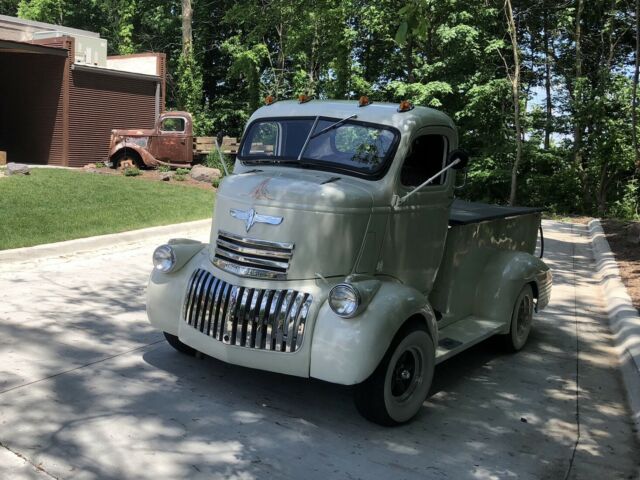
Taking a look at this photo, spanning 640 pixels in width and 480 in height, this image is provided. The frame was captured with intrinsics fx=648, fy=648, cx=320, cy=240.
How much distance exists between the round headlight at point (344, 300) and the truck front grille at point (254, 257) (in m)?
0.43

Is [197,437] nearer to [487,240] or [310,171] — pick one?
[310,171]

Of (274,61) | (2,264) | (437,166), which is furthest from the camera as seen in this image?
(274,61)

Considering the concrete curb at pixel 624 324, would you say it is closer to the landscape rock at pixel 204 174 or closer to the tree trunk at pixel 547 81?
the landscape rock at pixel 204 174

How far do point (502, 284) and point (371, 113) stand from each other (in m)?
1.95

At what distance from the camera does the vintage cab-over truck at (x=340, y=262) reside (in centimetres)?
410

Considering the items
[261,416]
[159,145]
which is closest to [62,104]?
[159,145]

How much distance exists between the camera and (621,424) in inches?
181

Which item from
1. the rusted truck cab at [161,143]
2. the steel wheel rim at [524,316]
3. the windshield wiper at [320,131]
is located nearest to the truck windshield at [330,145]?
the windshield wiper at [320,131]

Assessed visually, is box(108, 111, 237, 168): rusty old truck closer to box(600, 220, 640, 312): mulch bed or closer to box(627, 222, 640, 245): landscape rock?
box(600, 220, 640, 312): mulch bed

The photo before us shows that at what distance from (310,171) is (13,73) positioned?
65.9ft

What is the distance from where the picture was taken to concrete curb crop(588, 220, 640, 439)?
516 cm

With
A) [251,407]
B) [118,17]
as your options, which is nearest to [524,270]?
[251,407]

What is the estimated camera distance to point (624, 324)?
22.2 feet

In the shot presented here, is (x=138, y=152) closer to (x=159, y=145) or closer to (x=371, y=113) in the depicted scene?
(x=159, y=145)
